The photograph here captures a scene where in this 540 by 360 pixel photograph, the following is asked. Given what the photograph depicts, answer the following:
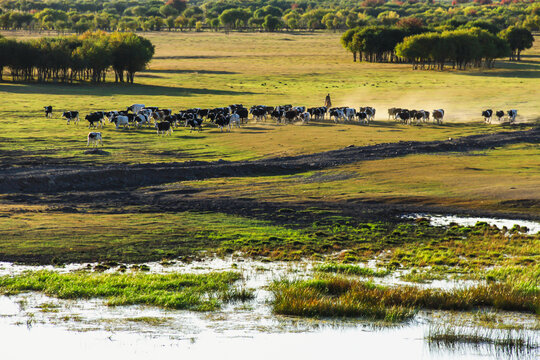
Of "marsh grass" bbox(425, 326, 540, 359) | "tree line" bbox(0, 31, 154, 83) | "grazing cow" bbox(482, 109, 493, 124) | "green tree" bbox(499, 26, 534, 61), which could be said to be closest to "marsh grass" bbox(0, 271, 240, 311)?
"marsh grass" bbox(425, 326, 540, 359)

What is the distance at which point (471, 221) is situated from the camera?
81.0ft

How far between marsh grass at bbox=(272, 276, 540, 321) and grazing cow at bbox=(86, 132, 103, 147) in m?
24.2

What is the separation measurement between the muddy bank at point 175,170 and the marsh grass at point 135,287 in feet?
37.9

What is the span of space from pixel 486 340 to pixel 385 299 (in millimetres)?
2568

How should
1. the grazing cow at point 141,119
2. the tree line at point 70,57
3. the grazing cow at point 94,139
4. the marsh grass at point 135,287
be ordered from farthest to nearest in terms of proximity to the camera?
the tree line at point 70,57, the grazing cow at point 141,119, the grazing cow at point 94,139, the marsh grass at point 135,287

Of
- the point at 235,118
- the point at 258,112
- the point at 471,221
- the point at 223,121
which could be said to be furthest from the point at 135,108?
the point at 471,221

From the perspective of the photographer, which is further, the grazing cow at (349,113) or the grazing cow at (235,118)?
the grazing cow at (349,113)

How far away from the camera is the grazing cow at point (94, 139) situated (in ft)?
127

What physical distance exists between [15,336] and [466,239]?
1347cm

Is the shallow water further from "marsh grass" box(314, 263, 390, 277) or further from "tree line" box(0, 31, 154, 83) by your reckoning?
"tree line" box(0, 31, 154, 83)

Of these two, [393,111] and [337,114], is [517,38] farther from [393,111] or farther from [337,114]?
[337,114]

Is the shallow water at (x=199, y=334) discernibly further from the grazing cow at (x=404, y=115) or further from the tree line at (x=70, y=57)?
the tree line at (x=70, y=57)

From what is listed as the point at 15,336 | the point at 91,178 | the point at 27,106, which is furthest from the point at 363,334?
the point at 27,106

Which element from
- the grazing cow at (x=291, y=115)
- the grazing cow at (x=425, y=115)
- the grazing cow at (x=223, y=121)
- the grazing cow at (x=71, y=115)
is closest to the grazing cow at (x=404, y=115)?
the grazing cow at (x=425, y=115)
